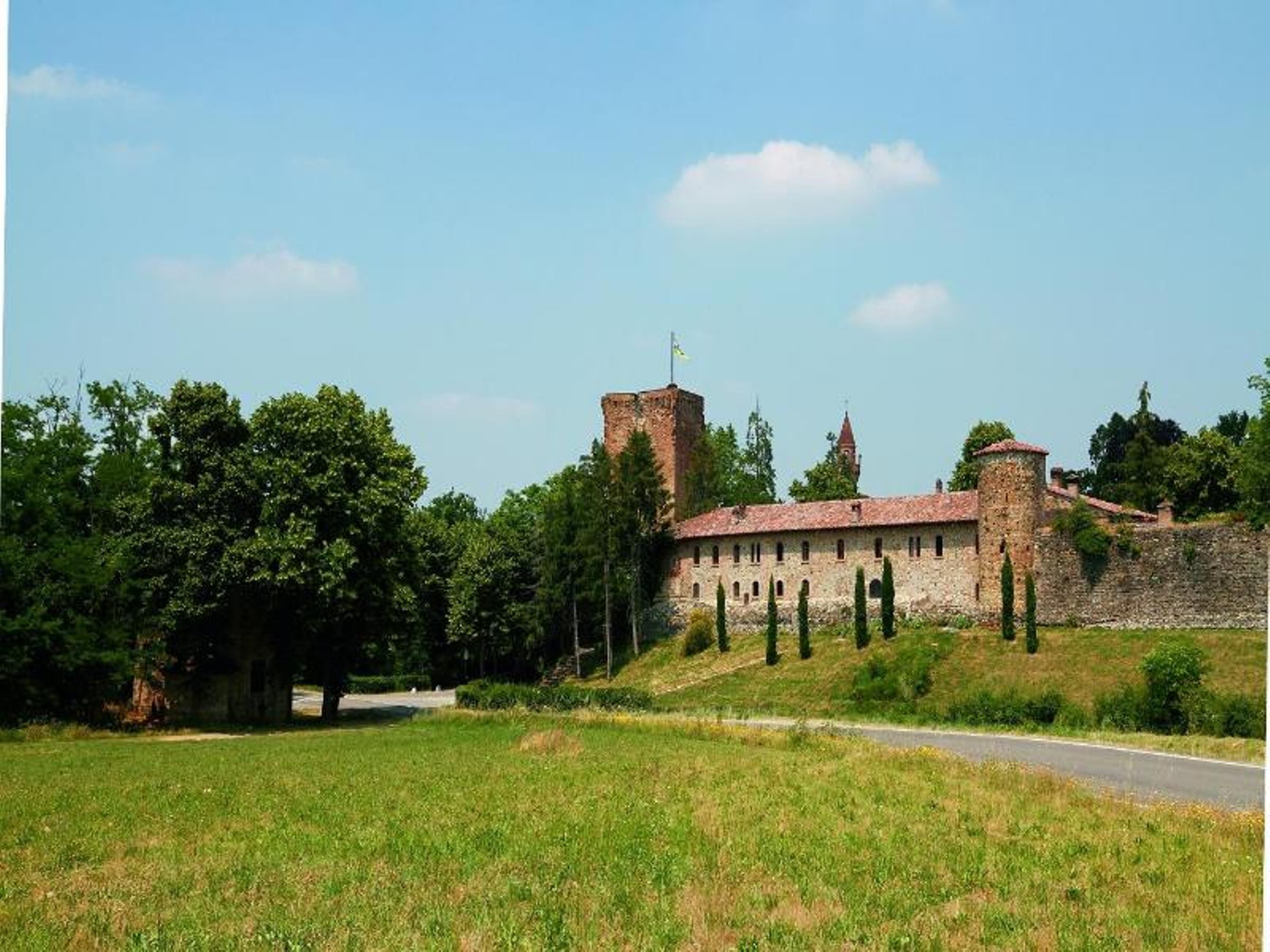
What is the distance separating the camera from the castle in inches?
1939

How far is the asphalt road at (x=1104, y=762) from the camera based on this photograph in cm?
2016

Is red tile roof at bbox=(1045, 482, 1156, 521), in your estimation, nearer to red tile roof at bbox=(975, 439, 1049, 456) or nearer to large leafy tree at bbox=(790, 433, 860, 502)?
red tile roof at bbox=(975, 439, 1049, 456)

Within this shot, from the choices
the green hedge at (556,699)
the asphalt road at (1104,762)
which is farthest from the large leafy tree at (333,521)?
the asphalt road at (1104,762)

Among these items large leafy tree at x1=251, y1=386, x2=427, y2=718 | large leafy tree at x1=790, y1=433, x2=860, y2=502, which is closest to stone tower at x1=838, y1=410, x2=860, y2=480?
large leafy tree at x1=790, y1=433, x2=860, y2=502

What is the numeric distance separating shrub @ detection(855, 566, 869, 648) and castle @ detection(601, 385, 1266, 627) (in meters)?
2.82

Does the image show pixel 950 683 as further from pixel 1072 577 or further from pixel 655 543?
Answer: pixel 655 543

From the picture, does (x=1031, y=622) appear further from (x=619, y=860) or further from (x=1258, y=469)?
(x=619, y=860)

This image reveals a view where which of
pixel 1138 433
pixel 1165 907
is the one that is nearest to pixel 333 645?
pixel 1165 907

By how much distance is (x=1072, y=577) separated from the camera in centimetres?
5175

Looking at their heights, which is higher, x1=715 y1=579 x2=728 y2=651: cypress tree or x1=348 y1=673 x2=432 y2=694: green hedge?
x1=715 y1=579 x2=728 y2=651: cypress tree

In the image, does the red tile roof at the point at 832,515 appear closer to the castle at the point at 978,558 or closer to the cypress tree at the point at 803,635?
the castle at the point at 978,558

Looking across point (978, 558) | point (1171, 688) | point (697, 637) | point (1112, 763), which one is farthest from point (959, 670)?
point (1112, 763)

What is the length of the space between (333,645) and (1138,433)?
49.3m

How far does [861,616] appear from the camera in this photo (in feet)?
175
